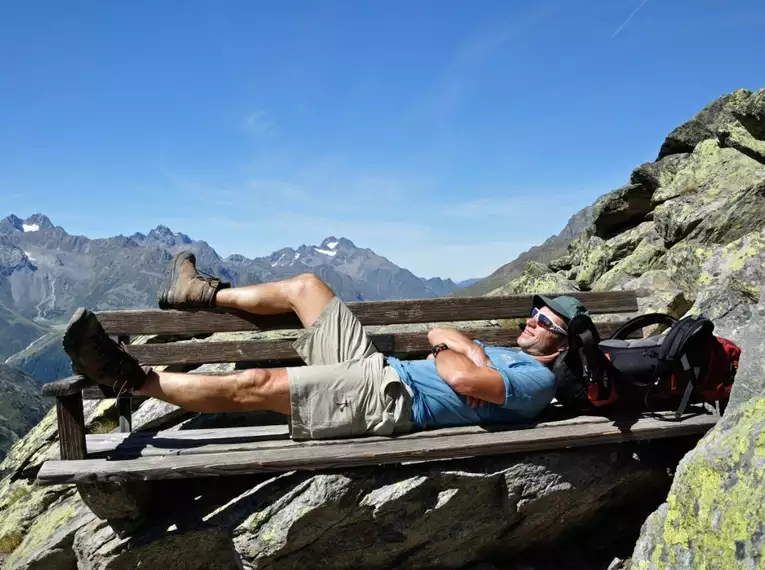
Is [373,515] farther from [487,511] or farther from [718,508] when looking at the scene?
[718,508]

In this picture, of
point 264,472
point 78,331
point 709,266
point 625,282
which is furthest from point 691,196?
point 78,331

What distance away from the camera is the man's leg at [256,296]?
24.2 feet

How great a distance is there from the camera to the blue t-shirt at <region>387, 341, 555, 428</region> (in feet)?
21.1

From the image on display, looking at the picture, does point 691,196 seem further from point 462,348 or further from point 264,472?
point 264,472

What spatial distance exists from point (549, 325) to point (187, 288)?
4.53 meters

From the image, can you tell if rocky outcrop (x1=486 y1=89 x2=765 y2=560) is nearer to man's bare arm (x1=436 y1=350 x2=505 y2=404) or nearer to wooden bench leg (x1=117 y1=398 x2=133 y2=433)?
man's bare arm (x1=436 y1=350 x2=505 y2=404)

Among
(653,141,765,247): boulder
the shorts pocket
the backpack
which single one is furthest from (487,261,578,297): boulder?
the shorts pocket

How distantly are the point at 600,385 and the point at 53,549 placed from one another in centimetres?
653

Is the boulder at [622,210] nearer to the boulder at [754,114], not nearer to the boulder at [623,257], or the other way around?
the boulder at [623,257]

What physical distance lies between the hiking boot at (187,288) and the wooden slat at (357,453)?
2.27 meters

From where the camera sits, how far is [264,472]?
227 inches

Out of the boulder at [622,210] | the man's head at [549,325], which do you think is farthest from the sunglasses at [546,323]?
the boulder at [622,210]

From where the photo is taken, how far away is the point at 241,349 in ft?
26.8

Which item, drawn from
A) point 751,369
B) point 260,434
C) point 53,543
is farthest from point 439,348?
point 53,543
